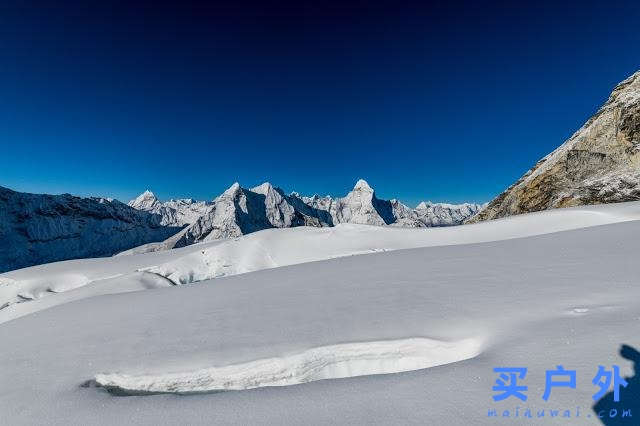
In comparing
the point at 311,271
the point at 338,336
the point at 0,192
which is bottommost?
the point at 338,336

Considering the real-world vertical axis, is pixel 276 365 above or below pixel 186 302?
below

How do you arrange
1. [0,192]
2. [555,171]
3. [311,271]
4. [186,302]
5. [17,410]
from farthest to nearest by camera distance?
[0,192] < [555,171] < [311,271] < [186,302] < [17,410]

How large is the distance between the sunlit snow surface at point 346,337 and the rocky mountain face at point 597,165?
14.8 m

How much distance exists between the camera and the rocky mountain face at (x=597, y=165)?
18.9 meters

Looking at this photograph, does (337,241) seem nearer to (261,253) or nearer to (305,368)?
(261,253)

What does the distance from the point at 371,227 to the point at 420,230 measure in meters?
2.89

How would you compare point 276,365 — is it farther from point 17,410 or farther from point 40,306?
point 40,306

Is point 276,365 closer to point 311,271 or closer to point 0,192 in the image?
point 311,271

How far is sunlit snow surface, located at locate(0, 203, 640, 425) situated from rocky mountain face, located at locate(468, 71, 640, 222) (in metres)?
14.8

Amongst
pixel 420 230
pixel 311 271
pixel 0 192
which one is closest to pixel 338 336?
pixel 311 271

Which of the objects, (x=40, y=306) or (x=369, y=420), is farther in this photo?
(x=40, y=306)

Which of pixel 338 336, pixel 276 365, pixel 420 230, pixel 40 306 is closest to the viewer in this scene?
pixel 276 365

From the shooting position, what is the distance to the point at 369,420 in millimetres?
2574

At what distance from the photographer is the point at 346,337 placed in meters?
4.14
